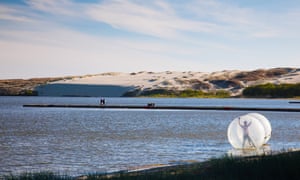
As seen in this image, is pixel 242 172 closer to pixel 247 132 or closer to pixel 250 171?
pixel 250 171

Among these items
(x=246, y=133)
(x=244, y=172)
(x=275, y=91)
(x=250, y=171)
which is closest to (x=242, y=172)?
(x=244, y=172)

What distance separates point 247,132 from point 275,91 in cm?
12948

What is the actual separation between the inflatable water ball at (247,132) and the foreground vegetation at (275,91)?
123218 millimetres

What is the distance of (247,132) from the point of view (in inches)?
859

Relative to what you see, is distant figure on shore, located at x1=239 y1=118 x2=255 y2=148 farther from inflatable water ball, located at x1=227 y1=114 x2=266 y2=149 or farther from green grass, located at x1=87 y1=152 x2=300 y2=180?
green grass, located at x1=87 y1=152 x2=300 y2=180

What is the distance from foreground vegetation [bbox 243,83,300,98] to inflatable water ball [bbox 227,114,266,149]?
123 m

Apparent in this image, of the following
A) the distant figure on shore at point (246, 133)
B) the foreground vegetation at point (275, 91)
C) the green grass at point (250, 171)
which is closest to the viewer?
the green grass at point (250, 171)

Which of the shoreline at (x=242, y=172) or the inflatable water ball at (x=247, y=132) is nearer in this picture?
the shoreline at (x=242, y=172)

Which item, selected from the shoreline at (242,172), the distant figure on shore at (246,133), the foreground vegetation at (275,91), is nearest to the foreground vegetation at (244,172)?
the shoreline at (242,172)

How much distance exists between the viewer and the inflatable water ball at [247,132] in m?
21.7

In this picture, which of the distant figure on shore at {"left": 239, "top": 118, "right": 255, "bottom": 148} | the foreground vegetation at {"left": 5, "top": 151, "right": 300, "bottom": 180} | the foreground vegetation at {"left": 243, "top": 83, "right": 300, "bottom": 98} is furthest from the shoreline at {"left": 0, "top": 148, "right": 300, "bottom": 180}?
the foreground vegetation at {"left": 243, "top": 83, "right": 300, "bottom": 98}

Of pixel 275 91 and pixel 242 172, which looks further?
pixel 275 91

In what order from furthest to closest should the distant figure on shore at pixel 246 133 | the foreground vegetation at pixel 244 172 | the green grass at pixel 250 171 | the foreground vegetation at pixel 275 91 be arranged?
the foreground vegetation at pixel 275 91, the distant figure on shore at pixel 246 133, the green grass at pixel 250 171, the foreground vegetation at pixel 244 172

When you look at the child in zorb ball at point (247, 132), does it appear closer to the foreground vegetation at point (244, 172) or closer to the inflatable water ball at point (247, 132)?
the inflatable water ball at point (247, 132)
